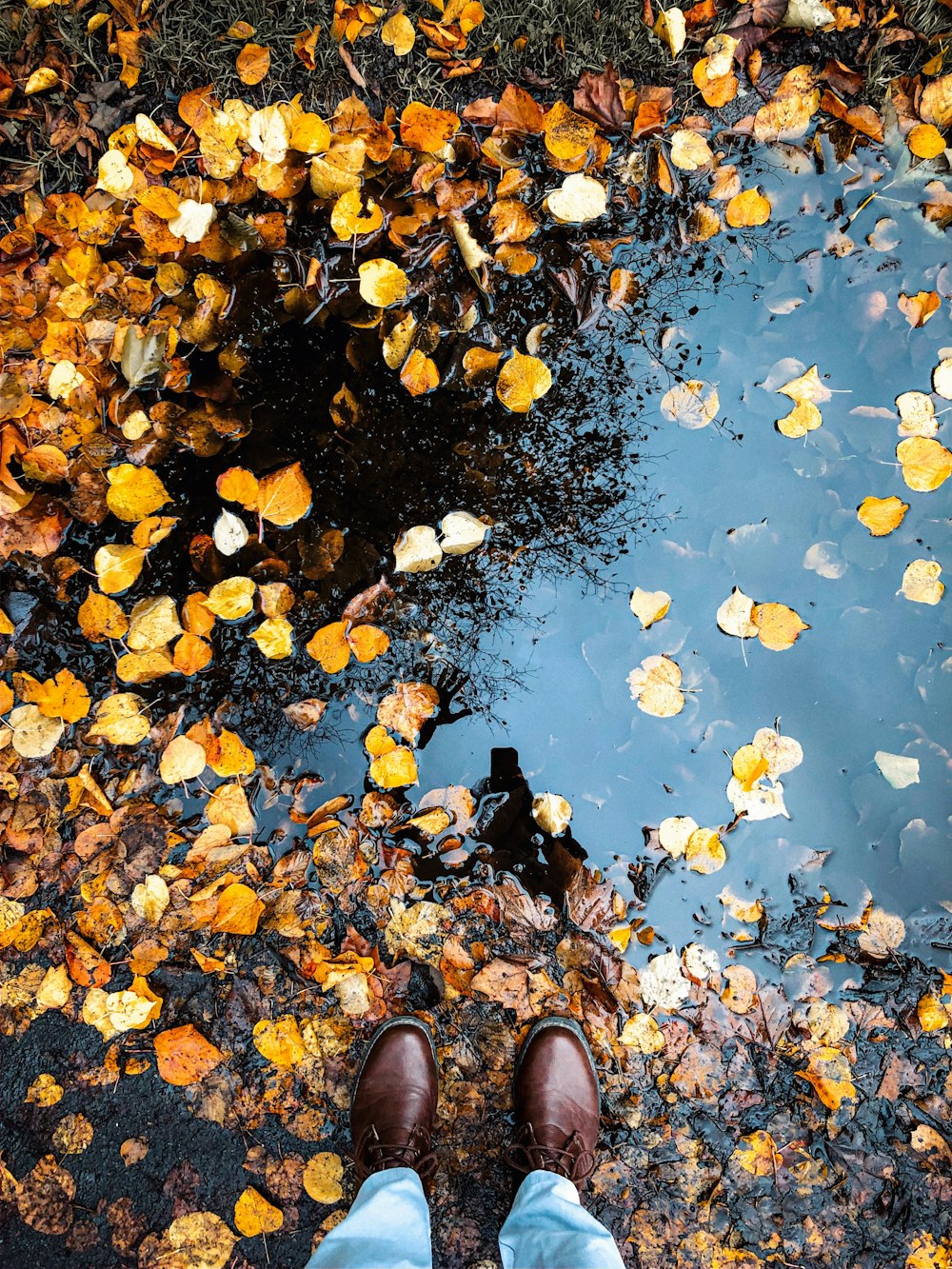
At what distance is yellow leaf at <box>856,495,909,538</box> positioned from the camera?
1.78 m

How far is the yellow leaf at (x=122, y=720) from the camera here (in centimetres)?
182

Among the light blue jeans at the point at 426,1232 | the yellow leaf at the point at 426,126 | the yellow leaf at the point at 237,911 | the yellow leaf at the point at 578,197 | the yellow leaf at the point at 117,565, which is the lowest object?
the light blue jeans at the point at 426,1232

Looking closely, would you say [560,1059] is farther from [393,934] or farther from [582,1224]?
[393,934]

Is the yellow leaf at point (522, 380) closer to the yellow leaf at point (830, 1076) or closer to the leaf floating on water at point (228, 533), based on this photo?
the leaf floating on water at point (228, 533)

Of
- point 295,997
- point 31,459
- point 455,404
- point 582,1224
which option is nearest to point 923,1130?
point 582,1224

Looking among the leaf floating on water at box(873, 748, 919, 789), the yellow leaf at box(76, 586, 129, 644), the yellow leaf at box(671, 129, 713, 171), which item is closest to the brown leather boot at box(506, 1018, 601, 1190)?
the leaf floating on water at box(873, 748, 919, 789)

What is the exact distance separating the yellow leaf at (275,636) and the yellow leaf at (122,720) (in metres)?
0.36

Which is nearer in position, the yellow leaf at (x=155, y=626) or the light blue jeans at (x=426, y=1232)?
the light blue jeans at (x=426, y=1232)

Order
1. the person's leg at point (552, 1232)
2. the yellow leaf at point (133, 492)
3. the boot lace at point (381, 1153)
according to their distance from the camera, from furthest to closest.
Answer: the yellow leaf at point (133, 492), the boot lace at point (381, 1153), the person's leg at point (552, 1232)

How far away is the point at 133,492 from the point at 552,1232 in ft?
6.73

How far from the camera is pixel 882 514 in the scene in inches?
70.1

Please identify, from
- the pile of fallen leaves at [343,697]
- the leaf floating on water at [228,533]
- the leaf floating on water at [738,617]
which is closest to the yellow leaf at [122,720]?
the pile of fallen leaves at [343,697]

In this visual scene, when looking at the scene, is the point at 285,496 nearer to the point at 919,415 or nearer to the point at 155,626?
the point at 155,626

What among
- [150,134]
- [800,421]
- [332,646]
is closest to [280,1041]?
[332,646]
